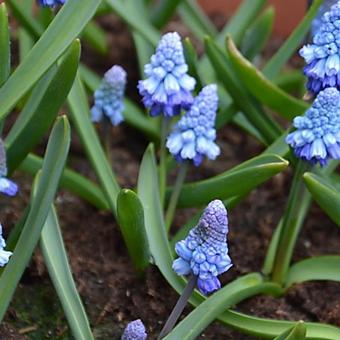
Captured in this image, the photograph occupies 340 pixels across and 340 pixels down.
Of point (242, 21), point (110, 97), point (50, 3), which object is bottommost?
point (110, 97)

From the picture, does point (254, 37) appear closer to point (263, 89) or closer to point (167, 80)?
point (263, 89)

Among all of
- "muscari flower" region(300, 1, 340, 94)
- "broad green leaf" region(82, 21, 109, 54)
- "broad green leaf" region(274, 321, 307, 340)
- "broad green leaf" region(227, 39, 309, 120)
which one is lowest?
"broad green leaf" region(82, 21, 109, 54)

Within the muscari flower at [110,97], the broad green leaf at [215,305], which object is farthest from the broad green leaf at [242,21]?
the broad green leaf at [215,305]

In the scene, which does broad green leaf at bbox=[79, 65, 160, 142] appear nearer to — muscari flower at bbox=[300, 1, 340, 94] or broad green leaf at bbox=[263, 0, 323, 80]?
broad green leaf at bbox=[263, 0, 323, 80]

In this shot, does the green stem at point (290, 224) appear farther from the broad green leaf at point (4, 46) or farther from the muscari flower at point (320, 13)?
the broad green leaf at point (4, 46)

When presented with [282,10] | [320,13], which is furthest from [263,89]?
[282,10]

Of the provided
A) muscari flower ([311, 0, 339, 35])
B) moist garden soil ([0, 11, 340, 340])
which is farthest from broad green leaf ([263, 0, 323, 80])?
moist garden soil ([0, 11, 340, 340])
